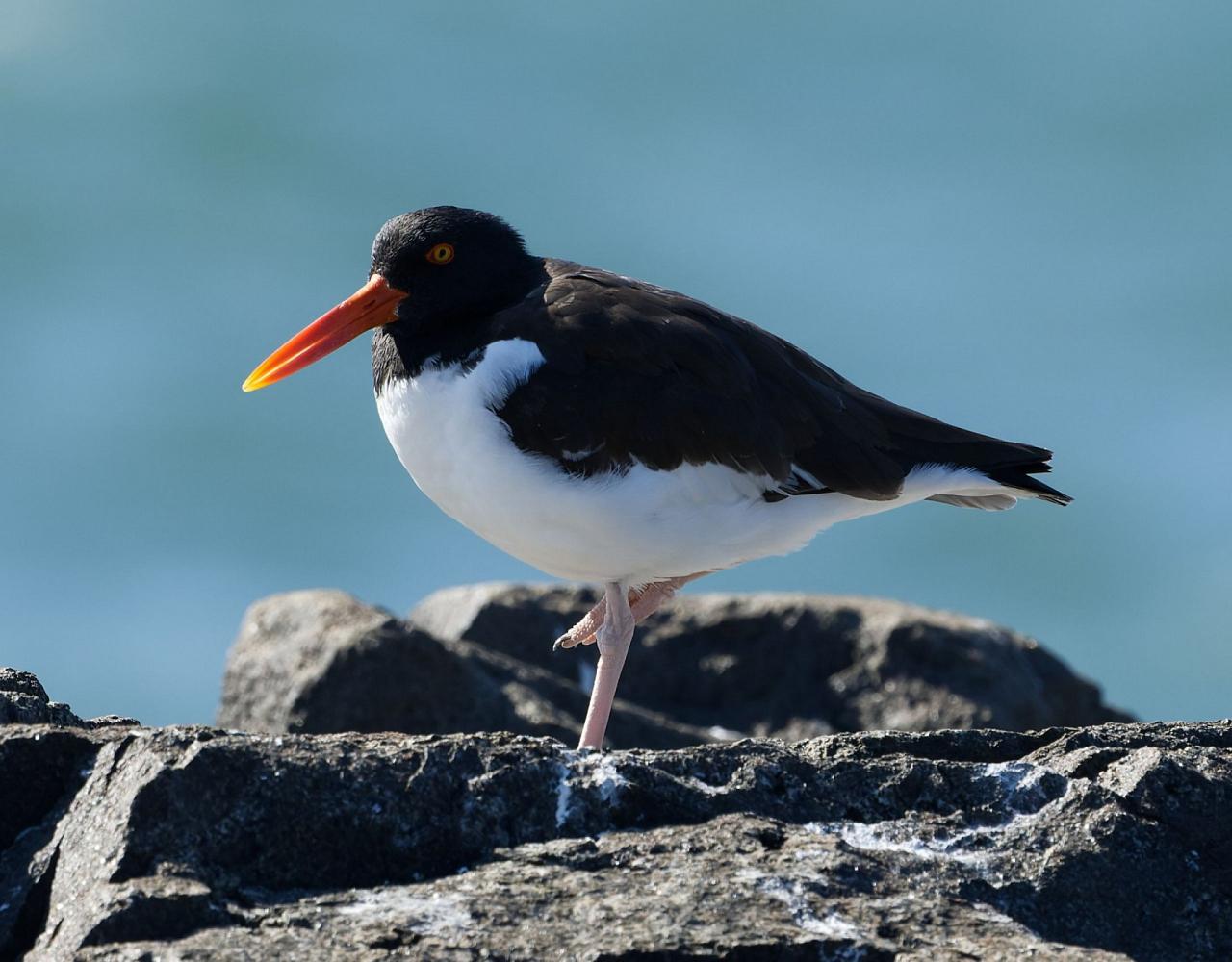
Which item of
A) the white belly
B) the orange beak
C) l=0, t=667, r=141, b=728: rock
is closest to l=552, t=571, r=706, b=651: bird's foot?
the white belly

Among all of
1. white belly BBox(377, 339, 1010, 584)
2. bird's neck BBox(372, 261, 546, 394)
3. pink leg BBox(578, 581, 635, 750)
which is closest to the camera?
white belly BBox(377, 339, 1010, 584)

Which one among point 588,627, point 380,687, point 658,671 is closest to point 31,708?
point 588,627

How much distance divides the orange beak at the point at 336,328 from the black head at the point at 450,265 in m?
0.05

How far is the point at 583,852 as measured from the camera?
3631mm

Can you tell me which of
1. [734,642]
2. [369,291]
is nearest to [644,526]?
[369,291]

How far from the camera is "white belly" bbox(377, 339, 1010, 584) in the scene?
5973 mm

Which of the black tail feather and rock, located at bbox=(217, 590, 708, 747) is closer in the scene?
the black tail feather

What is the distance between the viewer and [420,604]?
11.5m

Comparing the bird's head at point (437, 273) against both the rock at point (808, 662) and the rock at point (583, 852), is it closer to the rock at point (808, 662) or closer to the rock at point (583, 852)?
the rock at point (583, 852)

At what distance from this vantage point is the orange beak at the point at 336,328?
6.55 m

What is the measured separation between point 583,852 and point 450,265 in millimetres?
3376

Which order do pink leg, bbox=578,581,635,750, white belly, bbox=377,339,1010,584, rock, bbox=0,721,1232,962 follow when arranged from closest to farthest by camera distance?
rock, bbox=0,721,1232,962 < white belly, bbox=377,339,1010,584 < pink leg, bbox=578,581,635,750

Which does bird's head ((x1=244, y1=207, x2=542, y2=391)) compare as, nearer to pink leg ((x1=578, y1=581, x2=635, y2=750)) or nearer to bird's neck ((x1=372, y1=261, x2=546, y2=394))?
bird's neck ((x1=372, y1=261, x2=546, y2=394))

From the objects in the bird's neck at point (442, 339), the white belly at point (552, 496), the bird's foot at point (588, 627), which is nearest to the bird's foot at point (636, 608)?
the bird's foot at point (588, 627)
